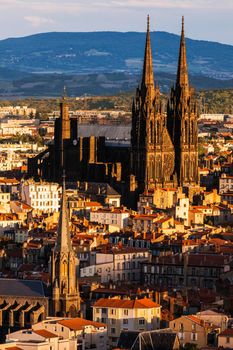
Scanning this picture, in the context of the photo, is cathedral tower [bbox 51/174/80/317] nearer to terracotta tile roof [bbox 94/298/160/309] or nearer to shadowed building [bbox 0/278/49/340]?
shadowed building [bbox 0/278/49/340]

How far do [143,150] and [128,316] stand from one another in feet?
178

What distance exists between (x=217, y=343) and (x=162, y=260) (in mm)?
18150

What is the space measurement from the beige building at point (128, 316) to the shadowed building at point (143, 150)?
47.9 meters

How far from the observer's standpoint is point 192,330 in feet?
202

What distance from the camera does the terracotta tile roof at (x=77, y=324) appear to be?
202 feet

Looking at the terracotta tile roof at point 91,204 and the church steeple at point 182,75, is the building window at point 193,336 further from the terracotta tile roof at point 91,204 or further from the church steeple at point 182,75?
the church steeple at point 182,75

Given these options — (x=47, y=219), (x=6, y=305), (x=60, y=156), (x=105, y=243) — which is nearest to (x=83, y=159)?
(x=60, y=156)

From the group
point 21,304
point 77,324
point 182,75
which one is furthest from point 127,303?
point 182,75

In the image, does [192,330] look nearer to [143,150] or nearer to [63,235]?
[63,235]

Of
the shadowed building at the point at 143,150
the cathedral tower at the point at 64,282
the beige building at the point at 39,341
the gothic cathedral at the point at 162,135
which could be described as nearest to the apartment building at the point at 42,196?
the shadowed building at the point at 143,150

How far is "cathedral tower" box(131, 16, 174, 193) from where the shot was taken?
117438 mm

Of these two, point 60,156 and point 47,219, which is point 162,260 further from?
point 60,156

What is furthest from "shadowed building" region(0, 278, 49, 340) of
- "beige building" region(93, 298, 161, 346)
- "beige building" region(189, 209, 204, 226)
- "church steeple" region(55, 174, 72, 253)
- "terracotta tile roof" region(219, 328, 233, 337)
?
"beige building" region(189, 209, 204, 226)

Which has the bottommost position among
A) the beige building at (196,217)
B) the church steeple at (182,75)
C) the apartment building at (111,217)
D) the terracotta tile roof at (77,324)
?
the beige building at (196,217)
